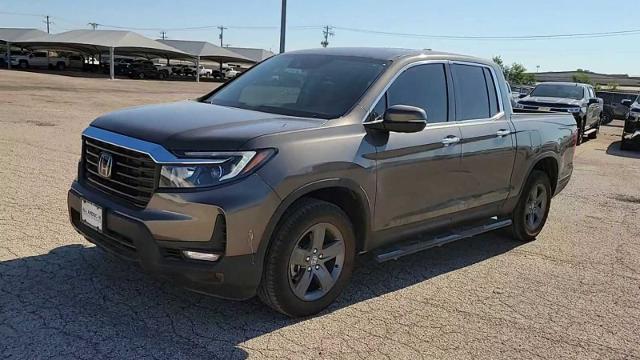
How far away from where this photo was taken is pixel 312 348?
3.58 metres

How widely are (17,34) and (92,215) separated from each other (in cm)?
6598

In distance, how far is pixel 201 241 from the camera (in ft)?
11.1

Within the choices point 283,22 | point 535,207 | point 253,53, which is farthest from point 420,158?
point 253,53

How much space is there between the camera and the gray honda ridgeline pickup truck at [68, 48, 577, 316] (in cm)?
342

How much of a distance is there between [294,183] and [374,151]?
2.53 ft

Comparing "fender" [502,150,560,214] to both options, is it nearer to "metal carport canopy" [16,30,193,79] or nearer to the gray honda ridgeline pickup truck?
the gray honda ridgeline pickup truck

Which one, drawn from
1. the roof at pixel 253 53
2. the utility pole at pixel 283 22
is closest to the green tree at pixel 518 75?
the roof at pixel 253 53

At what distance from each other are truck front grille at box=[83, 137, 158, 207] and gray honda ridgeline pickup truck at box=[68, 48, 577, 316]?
0.04 feet

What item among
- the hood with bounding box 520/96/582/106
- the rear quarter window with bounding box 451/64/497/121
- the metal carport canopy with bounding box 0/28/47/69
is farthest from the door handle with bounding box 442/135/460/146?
the metal carport canopy with bounding box 0/28/47/69

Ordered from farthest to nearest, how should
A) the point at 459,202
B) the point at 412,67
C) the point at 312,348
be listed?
the point at 459,202, the point at 412,67, the point at 312,348

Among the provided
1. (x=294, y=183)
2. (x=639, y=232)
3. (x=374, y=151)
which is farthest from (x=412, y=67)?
(x=639, y=232)

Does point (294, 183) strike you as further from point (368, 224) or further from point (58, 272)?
point (58, 272)

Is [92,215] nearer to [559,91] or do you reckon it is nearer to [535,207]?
[535,207]

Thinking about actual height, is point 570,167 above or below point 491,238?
above
